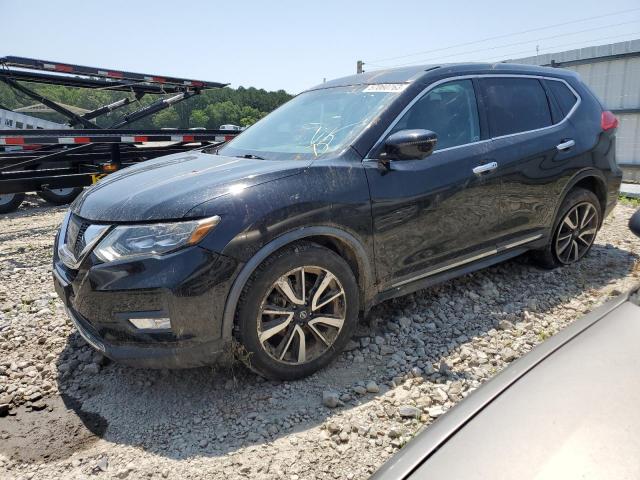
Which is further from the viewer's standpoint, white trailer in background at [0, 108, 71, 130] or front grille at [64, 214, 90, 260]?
white trailer in background at [0, 108, 71, 130]

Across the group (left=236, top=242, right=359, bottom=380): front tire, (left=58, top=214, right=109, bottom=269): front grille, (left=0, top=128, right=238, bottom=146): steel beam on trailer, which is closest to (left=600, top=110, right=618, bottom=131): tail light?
(left=236, top=242, right=359, bottom=380): front tire

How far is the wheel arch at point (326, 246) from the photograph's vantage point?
2.40 m

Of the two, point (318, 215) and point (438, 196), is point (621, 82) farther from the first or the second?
point (318, 215)

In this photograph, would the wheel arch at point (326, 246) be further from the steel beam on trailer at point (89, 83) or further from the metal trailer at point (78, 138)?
the steel beam on trailer at point (89, 83)

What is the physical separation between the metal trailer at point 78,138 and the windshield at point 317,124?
5192 millimetres

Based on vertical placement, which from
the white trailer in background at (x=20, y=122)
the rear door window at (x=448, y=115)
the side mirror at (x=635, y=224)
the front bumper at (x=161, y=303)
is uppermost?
the white trailer in background at (x=20, y=122)

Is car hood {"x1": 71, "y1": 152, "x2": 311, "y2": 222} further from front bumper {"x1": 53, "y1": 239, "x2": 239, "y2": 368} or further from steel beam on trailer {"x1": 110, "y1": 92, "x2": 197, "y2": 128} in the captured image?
steel beam on trailer {"x1": 110, "y1": 92, "x2": 197, "y2": 128}

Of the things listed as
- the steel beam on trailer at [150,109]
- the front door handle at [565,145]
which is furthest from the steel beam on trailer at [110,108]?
the front door handle at [565,145]

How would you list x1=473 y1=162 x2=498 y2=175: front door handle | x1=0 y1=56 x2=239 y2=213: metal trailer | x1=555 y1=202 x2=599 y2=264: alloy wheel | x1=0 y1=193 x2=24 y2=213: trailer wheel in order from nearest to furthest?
x1=473 y1=162 x2=498 y2=175: front door handle, x1=555 y1=202 x2=599 y2=264: alloy wheel, x1=0 y1=56 x2=239 y2=213: metal trailer, x1=0 y1=193 x2=24 y2=213: trailer wheel

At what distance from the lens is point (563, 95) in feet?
13.4

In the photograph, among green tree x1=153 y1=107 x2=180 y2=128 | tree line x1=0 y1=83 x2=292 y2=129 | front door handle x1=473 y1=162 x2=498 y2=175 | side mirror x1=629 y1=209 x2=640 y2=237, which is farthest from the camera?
green tree x1=153 y1=107 x2=180 y2=128

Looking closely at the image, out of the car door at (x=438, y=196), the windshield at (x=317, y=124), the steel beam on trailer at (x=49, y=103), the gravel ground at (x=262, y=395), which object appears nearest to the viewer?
the gravel ground at (x=262, y=395)

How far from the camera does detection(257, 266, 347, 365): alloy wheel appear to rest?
255 centimetres

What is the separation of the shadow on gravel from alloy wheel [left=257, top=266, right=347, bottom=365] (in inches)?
8.1
